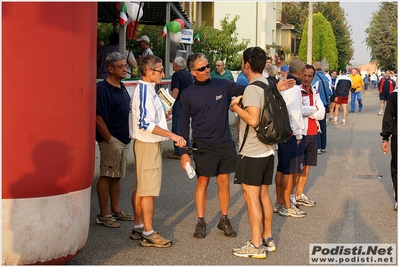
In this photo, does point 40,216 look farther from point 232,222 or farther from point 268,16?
point 268,16

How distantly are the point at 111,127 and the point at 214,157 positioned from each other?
3.72ft

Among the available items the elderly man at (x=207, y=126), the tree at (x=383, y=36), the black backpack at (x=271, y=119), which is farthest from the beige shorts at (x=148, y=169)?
the tree at (x=383, y=36)

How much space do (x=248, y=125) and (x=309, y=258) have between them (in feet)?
4.23

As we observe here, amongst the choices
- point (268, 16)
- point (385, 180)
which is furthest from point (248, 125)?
point (268, 16)

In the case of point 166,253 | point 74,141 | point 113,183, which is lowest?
point 166,253

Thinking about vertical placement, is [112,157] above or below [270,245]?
above

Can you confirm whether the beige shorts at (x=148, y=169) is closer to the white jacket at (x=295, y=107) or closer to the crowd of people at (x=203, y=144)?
the crowd of people at (x=203, y=144)

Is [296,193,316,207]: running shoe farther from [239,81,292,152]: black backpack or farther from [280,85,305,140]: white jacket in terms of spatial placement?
[239,81,292,152]: black backpack

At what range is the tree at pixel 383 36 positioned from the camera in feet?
200

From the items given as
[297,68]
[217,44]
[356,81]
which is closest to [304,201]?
[297,68]

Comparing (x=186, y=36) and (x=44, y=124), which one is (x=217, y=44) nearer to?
(x=186, y=36)

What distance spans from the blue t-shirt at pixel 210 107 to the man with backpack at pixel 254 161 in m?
0.45

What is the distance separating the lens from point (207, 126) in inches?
254

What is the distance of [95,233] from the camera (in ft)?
21.6
